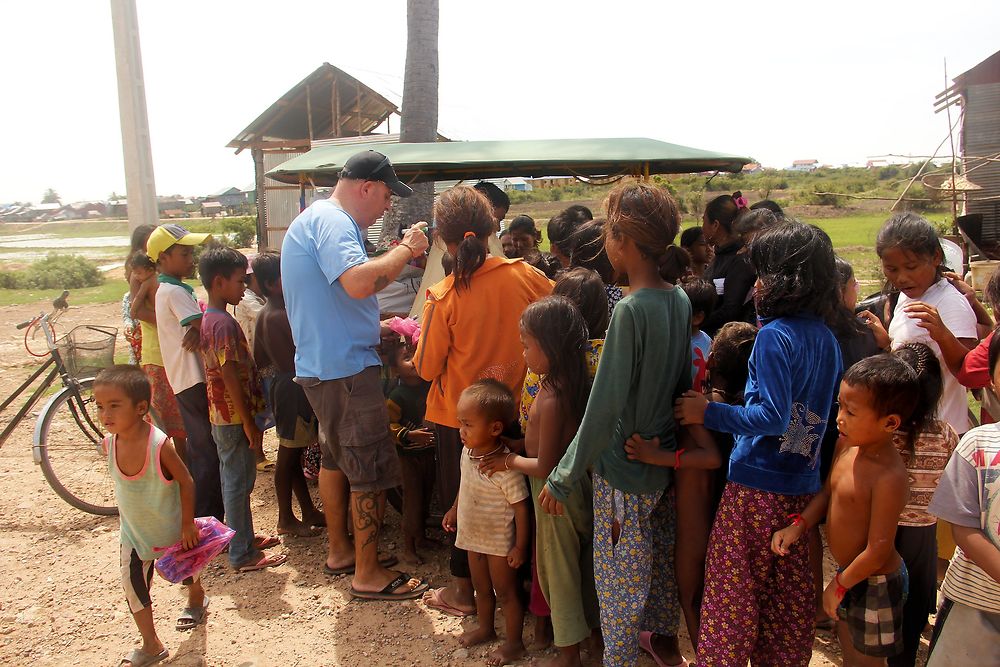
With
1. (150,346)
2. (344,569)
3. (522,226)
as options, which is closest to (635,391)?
(344,569)

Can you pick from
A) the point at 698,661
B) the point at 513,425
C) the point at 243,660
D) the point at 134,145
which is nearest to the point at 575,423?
the point at 513,425

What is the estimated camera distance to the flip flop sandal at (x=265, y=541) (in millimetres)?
4344

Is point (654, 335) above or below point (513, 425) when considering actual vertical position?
above

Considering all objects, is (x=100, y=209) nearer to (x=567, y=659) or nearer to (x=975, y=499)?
(x=567, y=659)

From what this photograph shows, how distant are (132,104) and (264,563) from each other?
5.89 metres

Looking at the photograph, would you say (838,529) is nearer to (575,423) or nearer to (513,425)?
(575,423)

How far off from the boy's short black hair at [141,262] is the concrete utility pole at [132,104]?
3.43 meters

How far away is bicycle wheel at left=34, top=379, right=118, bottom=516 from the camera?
4.89 m

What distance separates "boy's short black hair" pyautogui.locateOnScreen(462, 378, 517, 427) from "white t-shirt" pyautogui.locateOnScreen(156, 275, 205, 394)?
2.02 metres

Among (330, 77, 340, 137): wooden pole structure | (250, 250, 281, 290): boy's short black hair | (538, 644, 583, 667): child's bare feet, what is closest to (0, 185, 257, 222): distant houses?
(330, 77, 340, 137): wooden pole structure

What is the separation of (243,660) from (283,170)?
12.9ft

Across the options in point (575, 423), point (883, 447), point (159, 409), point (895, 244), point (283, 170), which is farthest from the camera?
point (283, 170)

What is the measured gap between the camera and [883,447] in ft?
7.41

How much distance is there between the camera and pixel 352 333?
3.55m
